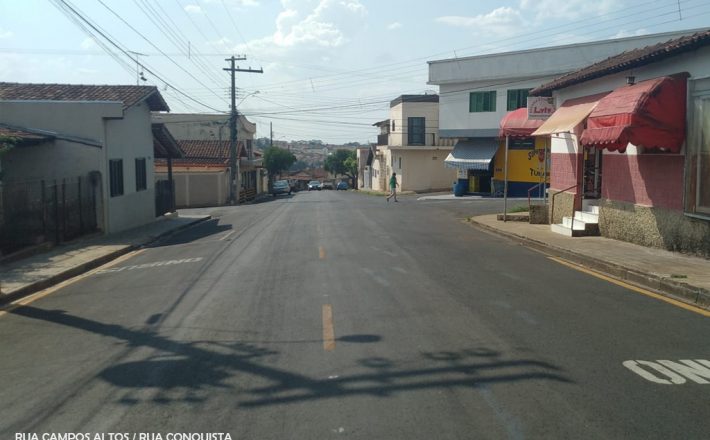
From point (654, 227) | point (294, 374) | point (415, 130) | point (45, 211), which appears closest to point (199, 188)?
point (415, 130)

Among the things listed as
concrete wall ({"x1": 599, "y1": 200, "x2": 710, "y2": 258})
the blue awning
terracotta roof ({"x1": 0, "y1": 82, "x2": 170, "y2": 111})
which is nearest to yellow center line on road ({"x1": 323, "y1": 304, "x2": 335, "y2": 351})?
concrete wall ({"x1": 599, "y1": 200, "x2": 710, "y2": 258})

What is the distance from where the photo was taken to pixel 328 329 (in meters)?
7.81

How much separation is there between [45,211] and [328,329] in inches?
478

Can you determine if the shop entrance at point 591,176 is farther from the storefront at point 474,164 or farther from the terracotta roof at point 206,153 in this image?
the terracotta roof at point 206,153

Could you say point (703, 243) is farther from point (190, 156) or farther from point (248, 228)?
point (190, 156)

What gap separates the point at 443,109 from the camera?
44.5 metres

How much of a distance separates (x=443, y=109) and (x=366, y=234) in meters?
27.5

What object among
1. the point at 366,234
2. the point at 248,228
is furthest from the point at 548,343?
the point at 248,228

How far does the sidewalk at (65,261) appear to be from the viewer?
11906mm

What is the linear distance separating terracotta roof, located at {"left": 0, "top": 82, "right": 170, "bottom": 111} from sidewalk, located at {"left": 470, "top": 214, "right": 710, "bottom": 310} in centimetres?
1462

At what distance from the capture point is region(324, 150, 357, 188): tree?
97.9 metres

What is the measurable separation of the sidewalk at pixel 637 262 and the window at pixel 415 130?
121 feet

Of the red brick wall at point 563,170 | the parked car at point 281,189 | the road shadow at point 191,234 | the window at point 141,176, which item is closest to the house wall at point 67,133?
the road shadow at point 191,234

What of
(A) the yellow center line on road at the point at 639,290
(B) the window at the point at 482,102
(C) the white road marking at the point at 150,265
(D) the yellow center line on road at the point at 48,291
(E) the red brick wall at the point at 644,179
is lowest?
(D) the yellow center line on road at the point at 48,291
